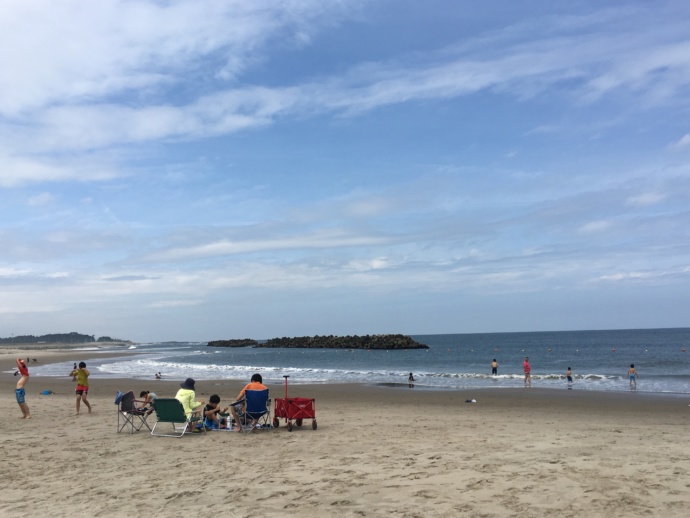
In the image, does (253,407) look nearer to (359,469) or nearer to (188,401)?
(188,401)

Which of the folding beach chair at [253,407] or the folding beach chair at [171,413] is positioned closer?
the folding beach chair at [171,413]

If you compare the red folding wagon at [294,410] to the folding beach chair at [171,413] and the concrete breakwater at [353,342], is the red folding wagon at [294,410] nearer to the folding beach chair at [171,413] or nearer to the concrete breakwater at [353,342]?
the folding beach chair at [171,413]

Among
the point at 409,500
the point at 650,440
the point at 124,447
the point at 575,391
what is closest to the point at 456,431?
the point at 650,440

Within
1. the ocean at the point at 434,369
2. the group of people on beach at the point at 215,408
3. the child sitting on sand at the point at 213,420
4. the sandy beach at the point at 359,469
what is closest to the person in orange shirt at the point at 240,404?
the group of people on beach at the point at 215,408

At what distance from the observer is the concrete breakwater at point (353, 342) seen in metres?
90.8

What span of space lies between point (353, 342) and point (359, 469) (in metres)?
91.3

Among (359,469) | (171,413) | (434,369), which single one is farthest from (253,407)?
(434,369)

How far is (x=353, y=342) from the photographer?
322 ft

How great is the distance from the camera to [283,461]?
26.5 feet

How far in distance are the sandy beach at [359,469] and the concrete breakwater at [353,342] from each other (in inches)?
3070

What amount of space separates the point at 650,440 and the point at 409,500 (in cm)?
556

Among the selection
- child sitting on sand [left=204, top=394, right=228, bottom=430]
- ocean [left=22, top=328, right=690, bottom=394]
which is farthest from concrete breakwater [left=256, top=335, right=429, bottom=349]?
child sitting on sand [left=204, top=394, right=228, bottom=430]

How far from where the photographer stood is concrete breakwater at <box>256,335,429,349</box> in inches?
3573

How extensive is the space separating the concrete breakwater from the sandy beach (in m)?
78.0
